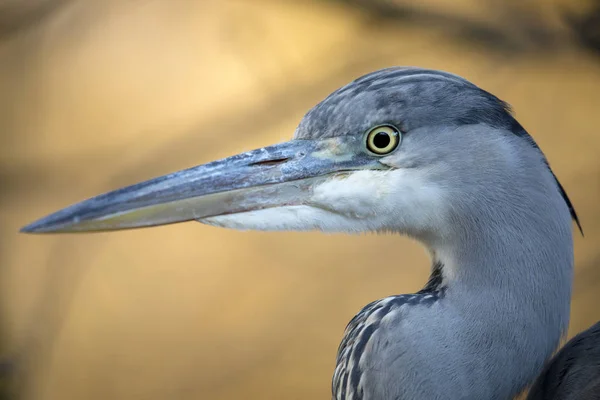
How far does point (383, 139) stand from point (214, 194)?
0.25 meters

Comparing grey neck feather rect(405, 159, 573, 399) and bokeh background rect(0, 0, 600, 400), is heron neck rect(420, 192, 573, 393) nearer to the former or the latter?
grey neck feather rect(405, 159, 573, 399)

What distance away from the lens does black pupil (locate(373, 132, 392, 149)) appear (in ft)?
3.04

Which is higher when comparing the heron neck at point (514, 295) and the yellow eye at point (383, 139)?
the yellow eye at point (383, 139)

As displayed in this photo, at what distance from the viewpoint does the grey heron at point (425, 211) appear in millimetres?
882

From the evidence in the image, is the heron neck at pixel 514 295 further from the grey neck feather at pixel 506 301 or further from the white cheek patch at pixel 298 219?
the white cheek patch at pixel 298 219

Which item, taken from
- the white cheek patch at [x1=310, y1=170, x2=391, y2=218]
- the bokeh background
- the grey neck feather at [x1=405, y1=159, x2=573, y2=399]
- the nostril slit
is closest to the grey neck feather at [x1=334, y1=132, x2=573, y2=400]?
the grey neck feather at [x1=405, y1=159, x2=573, y2=399]

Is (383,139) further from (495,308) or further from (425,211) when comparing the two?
(495,308)

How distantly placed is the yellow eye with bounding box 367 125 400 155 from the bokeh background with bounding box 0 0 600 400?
67.0 inches

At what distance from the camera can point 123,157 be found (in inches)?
114

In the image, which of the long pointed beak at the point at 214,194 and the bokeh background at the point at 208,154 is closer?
the long pointed beak at the point at 214,194

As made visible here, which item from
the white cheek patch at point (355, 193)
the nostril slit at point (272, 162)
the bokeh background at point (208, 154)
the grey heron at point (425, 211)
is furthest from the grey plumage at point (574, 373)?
the bokeh background at point (208, 154)

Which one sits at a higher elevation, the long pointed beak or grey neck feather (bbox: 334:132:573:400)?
the long pointed beak

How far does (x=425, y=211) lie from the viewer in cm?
92

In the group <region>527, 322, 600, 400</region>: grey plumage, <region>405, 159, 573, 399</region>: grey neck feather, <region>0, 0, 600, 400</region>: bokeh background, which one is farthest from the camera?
<region>0, 0, 600, 400</region>: bokeh background
